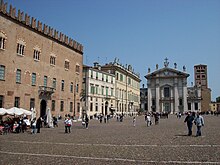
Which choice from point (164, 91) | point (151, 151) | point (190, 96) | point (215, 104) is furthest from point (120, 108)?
point (215, 104)

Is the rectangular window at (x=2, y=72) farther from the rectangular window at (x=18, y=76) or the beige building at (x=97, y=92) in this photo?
the beige building at (x=97, y=92)

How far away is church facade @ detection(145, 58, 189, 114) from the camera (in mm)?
84188

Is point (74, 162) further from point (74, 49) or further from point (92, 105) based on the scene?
point (92, 105)

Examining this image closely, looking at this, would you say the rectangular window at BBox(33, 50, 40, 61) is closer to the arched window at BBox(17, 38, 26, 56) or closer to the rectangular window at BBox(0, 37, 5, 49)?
the arched window at BBox(17, 38, 26, 56)

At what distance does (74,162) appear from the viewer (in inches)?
287

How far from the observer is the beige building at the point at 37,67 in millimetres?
25766

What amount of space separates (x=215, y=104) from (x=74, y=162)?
133 m

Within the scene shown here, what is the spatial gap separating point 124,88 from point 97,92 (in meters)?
17.0

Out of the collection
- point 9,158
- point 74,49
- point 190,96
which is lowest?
point 9,158

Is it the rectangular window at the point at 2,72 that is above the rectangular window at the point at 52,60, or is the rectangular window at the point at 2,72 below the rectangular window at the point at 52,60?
below

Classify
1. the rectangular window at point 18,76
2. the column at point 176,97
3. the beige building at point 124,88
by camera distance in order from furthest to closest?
the column at point 176,97
the beige building at point 124,88
the rectangular window at point 18,76

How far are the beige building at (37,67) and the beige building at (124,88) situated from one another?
20.0 metres

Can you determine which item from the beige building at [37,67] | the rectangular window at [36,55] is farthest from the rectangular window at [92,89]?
the rectangular window at [36,55]

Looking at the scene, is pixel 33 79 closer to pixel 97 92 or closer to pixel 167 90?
pixel 97 92
